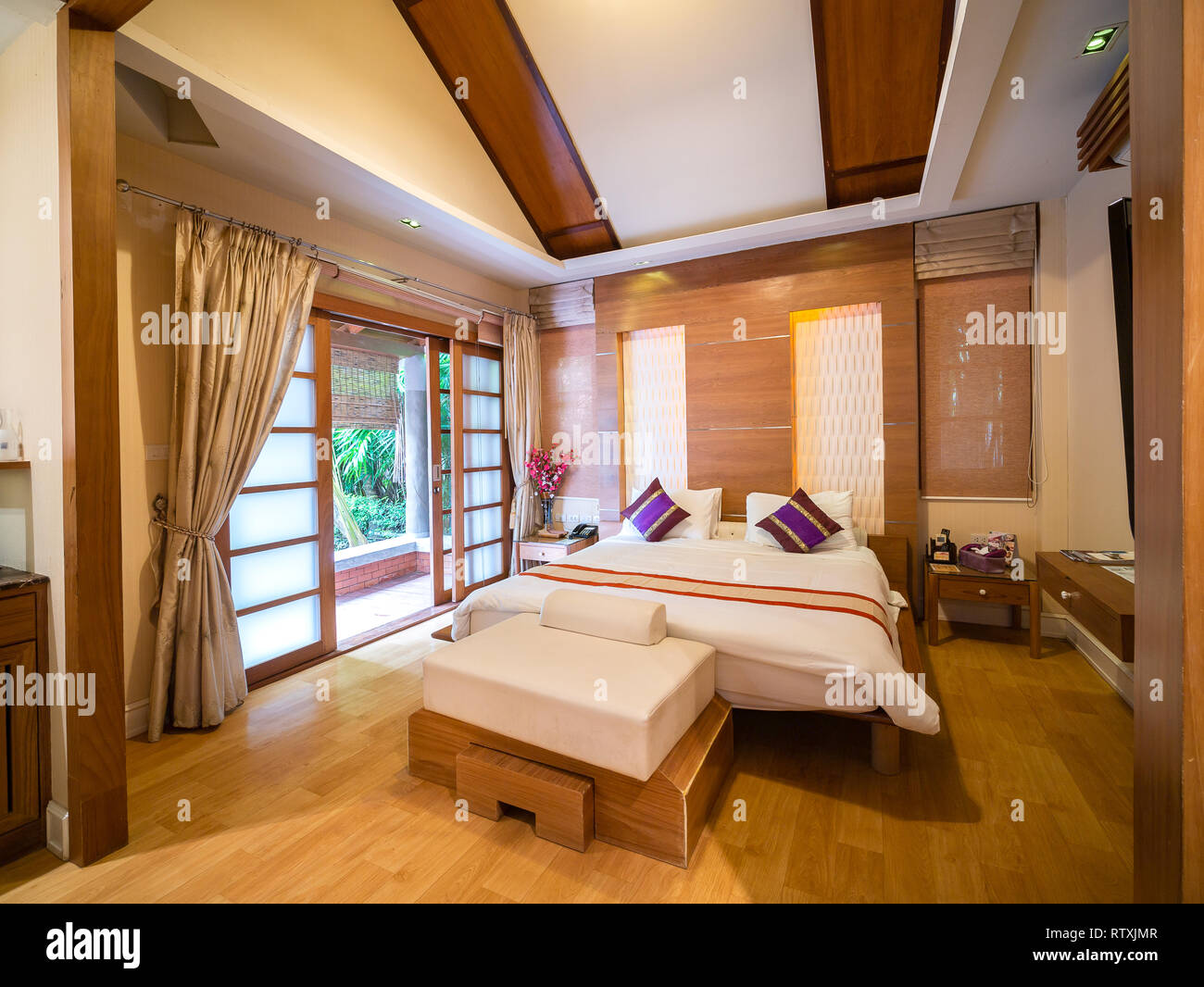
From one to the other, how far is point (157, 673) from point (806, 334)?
4400 millimetres

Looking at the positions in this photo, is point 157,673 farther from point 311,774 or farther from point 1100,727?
point 1100,727

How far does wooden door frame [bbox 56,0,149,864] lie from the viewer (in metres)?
1.68

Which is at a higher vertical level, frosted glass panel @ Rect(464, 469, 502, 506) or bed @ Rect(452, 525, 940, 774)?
frosted glass panel @ Rect(464, 469, 502, 506)

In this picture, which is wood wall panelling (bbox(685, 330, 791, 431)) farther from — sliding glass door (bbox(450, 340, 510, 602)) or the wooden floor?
the wooden floor

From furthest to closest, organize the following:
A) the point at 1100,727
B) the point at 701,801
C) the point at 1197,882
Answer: the point at 1100,727 → the point at 701,801 → the point at 1197,882

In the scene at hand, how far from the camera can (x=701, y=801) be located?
185 cm

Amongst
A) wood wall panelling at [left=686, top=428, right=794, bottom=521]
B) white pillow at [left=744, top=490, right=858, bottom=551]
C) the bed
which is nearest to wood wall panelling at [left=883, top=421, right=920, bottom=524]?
white pillow at [left=744, top=490, right=858, bottom=551]

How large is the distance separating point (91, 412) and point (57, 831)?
1339 mm

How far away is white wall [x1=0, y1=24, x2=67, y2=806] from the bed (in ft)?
5.35

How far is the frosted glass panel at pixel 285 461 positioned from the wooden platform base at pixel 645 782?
1817mm
